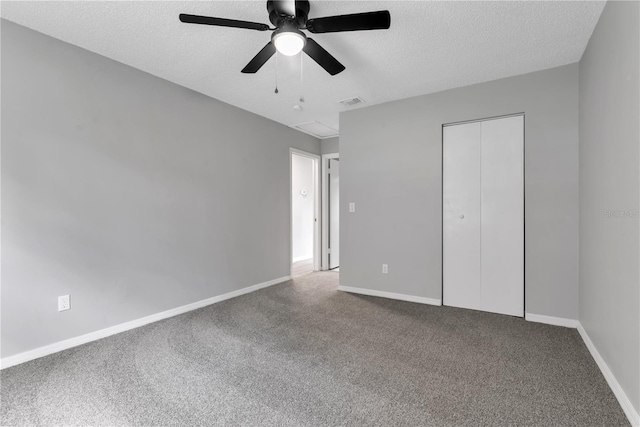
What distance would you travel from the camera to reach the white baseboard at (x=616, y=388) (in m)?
1.56

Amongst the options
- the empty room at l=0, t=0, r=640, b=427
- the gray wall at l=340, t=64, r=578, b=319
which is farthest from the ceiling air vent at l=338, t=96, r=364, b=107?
the gray wall at l=340, t=64, r=578, b=319

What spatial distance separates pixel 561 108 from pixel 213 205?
3.67m

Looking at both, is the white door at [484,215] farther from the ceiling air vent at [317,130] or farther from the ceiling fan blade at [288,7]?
the ceiling fan blade at [288,7]

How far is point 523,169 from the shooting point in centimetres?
310

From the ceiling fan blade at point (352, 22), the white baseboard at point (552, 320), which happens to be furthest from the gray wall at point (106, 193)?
the white baseboard at point (552, 320)

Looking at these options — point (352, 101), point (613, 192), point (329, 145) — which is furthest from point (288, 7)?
point (329, 145)

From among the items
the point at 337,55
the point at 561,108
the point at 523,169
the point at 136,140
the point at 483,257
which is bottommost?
the point at 483,257

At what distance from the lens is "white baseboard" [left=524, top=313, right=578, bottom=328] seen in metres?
2.86

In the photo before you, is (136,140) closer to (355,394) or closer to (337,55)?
(337,55)

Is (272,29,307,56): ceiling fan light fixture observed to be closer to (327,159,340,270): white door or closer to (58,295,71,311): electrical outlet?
(58,295,71,311): electrical outlet

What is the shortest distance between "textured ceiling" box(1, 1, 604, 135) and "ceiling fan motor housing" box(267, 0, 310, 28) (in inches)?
4.9

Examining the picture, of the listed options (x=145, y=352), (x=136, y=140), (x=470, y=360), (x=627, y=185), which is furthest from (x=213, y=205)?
(x=627, y=185)

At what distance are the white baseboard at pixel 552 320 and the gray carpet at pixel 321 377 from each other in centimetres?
14

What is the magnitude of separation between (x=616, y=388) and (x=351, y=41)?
9.27 ft
